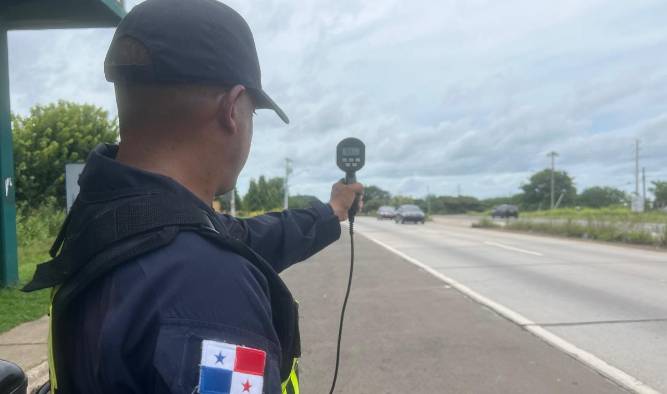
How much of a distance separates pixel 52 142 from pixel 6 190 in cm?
898

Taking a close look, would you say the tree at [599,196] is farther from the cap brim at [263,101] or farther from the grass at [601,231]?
the cap brim at [263,101]

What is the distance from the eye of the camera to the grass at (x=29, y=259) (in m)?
6.93

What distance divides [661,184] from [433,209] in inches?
1423

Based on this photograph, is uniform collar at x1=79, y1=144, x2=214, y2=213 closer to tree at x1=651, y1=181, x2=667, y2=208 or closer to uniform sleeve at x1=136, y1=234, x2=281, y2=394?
uniform sleeve at x1=136, y1=234, x2=281, y2=394

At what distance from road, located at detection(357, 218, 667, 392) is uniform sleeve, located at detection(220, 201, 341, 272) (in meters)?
3.57

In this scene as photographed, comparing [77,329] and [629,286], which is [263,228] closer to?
[77,329]

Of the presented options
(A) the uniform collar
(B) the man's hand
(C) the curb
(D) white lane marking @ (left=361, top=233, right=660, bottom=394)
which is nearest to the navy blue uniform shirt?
(A) the uniform collar

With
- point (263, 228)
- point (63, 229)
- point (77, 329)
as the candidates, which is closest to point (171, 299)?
point (77, 329)

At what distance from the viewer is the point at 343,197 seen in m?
2.60

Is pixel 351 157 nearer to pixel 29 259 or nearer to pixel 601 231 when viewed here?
pixel 29 259

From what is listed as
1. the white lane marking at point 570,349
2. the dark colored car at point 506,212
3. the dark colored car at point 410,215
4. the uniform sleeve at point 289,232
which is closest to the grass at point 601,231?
the dark colored car at point 410,215

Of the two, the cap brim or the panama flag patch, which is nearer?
the panama flag patch

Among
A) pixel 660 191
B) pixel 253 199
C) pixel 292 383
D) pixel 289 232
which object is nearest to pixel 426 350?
pixel 289 232

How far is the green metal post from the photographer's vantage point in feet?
27.5
